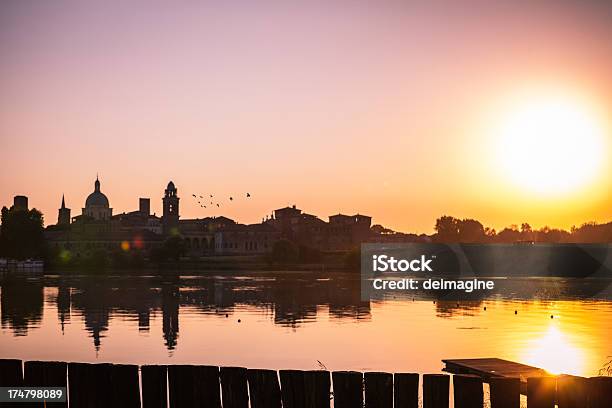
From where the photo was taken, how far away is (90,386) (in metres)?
8.16

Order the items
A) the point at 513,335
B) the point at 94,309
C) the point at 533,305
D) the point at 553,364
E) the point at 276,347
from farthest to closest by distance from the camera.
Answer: the point at 533,305, the point at 94,309, the point at 513,335, the point at 276,347, the point at 553,364

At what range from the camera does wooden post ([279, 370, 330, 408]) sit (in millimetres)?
8000

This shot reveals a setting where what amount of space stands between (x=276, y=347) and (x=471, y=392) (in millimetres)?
28949

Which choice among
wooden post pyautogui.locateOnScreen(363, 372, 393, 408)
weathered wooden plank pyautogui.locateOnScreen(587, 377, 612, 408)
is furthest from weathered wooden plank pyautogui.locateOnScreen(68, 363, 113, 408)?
weathered wooden plank pyautogui.locateOnScreen(587, 377, 612, 408)

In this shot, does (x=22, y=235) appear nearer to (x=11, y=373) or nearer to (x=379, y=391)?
(x=11, y=373)

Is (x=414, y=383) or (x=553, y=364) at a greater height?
(x=414, y=383)

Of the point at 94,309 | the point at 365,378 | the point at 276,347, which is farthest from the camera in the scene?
the point at 94,309

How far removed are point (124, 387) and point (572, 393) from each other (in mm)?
3913

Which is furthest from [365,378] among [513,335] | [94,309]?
[94,309]

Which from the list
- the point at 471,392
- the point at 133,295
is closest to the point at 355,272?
the point at 133,295

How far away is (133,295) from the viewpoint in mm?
76938

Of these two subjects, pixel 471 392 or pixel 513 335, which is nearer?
pixel 471 392

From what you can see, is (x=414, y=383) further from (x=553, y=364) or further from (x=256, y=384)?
(x=553, y=364)

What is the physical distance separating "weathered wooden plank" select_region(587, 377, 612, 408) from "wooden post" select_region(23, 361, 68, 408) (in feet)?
15.0
